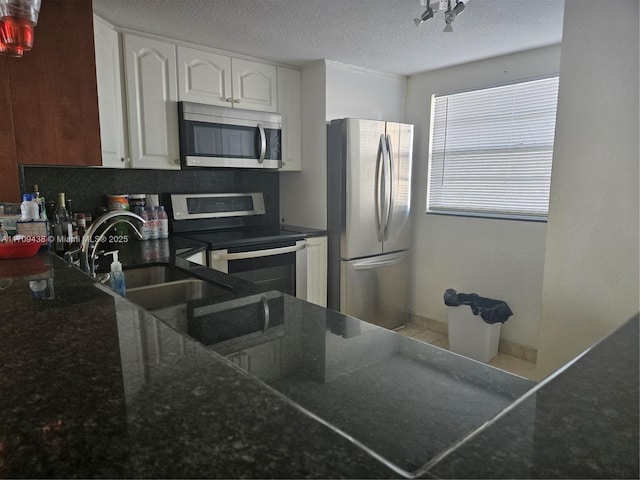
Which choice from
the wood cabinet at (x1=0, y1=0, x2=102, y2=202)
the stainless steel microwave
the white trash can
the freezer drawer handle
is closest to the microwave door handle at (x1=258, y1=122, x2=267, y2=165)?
the stainless steel microwave

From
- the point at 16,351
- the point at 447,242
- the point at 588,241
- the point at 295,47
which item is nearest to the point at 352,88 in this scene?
the point at 295,47

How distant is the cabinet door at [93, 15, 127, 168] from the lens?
91.0 inches

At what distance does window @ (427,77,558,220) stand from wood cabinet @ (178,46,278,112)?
139 centimetres

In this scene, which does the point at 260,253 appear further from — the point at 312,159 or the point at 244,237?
the point at 312,159

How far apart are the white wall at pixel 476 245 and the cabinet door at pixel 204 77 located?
1.60 m

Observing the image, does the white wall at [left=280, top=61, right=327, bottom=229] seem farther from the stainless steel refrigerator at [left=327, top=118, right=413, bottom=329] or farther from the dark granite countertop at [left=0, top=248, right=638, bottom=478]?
the dark granite countertop at [left=0, top=248, right=638, bottom=478]

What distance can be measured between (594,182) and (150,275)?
203 cm

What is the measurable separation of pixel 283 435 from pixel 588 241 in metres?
1.82

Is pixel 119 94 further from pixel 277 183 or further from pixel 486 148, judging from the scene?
pixel 486 148

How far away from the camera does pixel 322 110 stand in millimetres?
3145

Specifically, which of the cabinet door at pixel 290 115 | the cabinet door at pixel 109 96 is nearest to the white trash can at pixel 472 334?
the cabinet door at pixel 290 115

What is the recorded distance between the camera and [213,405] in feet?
1.81

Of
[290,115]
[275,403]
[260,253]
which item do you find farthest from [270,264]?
[275,403]

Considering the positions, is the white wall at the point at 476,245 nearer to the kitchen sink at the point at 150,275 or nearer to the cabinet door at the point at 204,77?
the cabinet door at the point at 204,77
